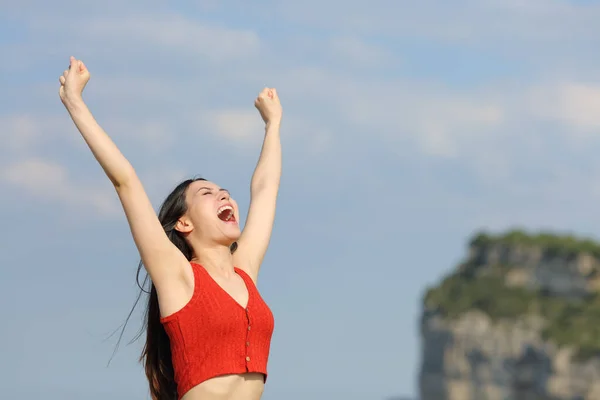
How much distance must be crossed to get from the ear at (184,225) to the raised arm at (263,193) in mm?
423

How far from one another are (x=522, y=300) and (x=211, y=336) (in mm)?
72796

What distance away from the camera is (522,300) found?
7706 cm

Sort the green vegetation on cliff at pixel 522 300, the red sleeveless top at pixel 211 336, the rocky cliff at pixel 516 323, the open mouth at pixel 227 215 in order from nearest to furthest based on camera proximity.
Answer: the red sleeveless top at pixel 211 336
the open mouth at pixel 227 215
the rocky cliff at pixel 516 323
the green vegetation on cliff at pixel 522 300

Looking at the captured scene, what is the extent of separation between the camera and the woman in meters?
5.71

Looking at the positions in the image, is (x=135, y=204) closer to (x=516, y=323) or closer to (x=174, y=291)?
(x=174, y=291)

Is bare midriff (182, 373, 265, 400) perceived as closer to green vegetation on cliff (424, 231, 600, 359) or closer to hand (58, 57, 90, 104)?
hand (58, 57, 90, 104)

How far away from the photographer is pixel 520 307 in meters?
75.7

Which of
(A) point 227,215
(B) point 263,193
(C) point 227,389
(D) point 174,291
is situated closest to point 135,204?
(D) point 174,291

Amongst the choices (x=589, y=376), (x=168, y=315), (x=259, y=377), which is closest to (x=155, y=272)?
(x=168, y=315)

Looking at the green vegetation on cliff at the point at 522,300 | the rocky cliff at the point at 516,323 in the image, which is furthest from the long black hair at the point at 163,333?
the green vegetation on cliff at the point at 522,300

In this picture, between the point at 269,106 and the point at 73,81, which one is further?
the point at 269,106

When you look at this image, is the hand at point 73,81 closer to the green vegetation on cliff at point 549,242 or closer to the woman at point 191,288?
the woman at point 191,288

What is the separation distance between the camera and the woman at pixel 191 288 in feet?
18.7

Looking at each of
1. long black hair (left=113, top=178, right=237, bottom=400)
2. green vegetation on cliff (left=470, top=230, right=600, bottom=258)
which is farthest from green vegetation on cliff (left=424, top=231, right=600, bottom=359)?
long black hair (left=113, top=178, right=237, bottom=400)
